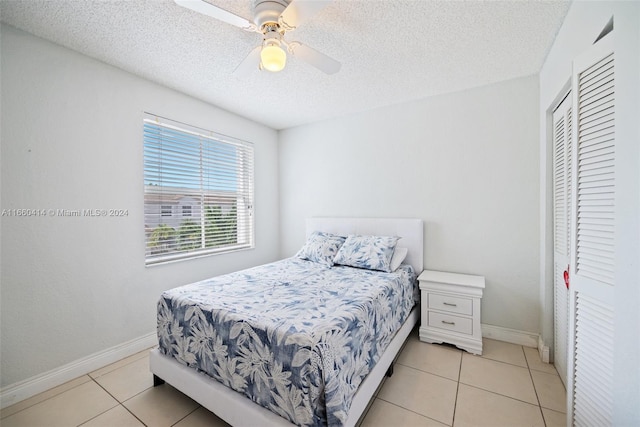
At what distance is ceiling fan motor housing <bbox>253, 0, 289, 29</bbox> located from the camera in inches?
57.7

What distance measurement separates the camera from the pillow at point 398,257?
8.56 feet

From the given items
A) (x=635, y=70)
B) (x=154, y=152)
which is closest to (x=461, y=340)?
(x=635, y=70)

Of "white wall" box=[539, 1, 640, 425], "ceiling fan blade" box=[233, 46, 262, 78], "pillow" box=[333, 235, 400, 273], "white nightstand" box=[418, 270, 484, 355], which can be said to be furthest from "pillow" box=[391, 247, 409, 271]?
"ceiling fan blade" box=[233, 46, 262, 78]

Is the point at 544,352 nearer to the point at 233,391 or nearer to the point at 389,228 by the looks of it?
the point at 389,228

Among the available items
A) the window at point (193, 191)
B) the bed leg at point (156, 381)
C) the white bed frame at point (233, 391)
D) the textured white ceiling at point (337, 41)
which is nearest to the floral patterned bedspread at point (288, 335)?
the white bed frame at point (233, 391)

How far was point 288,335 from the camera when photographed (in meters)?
1.29

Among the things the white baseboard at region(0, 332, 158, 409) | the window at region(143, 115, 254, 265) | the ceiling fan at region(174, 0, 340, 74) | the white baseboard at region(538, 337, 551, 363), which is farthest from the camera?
the window at region(143, 115, 254, 265)

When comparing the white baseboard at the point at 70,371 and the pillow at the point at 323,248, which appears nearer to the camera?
the white baseboard at the point at 70,371

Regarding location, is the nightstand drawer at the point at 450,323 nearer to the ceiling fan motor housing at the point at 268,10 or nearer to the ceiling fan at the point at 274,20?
the ceiling fan at the point at 274,20

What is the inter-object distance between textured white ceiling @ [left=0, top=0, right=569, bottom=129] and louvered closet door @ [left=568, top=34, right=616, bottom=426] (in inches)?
30.8

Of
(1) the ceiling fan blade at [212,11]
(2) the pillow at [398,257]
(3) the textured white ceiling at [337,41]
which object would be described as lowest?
(2) the pillow at [398,257]

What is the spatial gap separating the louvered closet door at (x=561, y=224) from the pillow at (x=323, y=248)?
6.26 ft

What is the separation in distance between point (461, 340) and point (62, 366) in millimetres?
3265

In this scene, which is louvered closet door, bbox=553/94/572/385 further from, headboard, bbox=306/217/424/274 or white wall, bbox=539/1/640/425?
headboard, bbox=306/217/424/274
